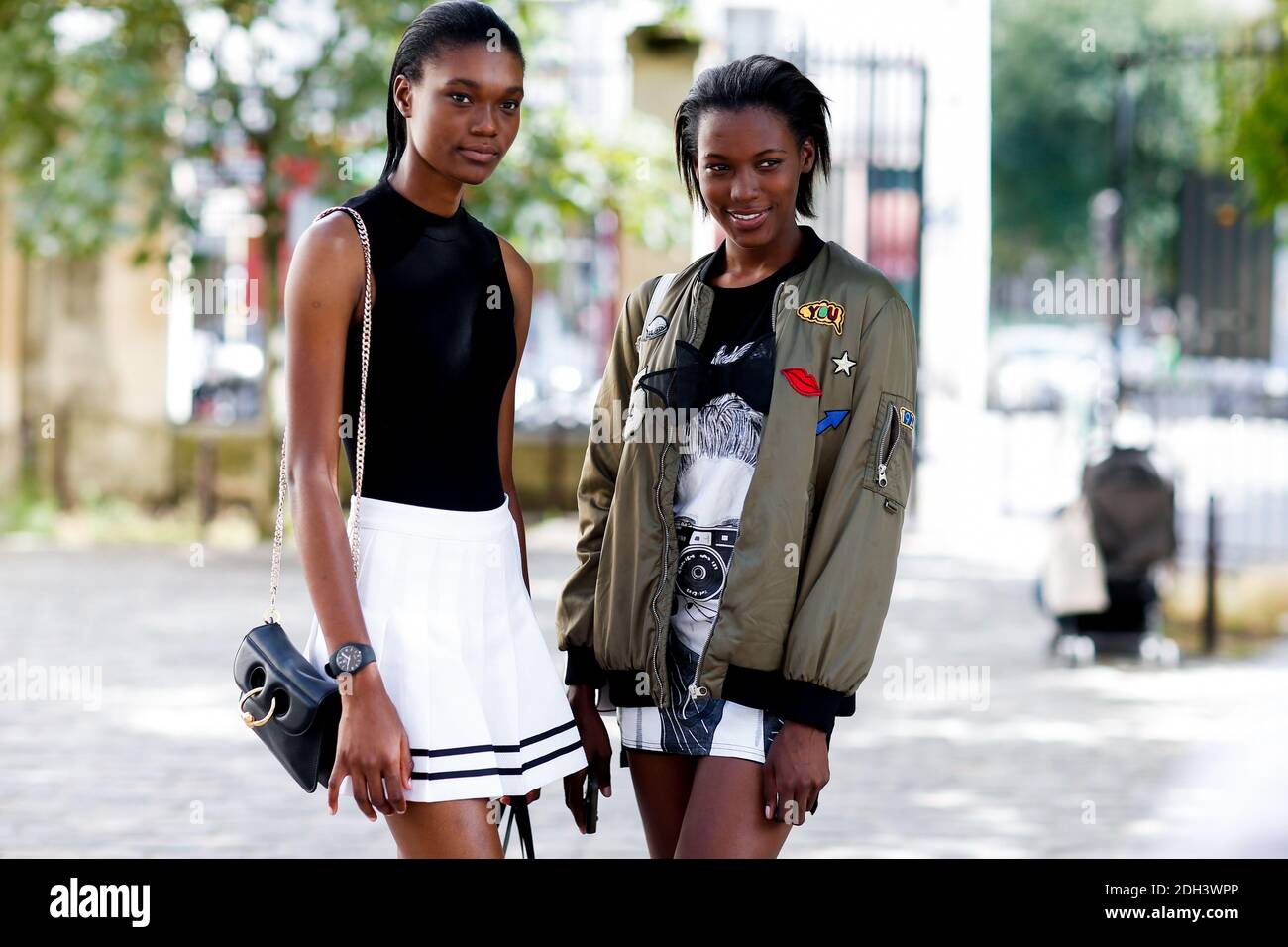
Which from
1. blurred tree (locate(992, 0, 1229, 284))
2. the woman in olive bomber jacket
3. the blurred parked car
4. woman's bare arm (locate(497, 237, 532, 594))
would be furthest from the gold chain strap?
blurred tree (locate(992, 0, 1229, 284))

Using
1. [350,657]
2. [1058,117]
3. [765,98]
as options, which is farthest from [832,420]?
[1058,117]

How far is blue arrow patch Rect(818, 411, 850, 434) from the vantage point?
2.89 metres

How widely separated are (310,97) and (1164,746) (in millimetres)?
9035

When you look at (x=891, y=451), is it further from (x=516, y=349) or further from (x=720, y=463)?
(x=516, y=349)

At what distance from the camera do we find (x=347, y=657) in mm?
2621

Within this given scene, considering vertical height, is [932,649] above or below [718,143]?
below

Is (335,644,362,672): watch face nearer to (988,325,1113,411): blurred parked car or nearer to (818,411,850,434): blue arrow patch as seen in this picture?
(818,411,850,434): blue arrow patch

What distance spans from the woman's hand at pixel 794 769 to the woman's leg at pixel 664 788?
8.6 inches

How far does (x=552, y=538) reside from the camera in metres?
14.9

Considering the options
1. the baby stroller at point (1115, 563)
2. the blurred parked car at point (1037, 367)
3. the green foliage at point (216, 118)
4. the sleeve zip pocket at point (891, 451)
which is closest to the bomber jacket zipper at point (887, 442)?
the sleeve zip pocket at point (891, 451)

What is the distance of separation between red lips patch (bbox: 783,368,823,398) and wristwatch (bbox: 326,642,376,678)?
861mm

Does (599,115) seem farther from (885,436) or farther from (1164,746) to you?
(885,436)

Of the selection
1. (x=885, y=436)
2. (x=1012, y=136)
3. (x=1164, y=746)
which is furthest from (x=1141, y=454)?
(x=1012, y=136)
